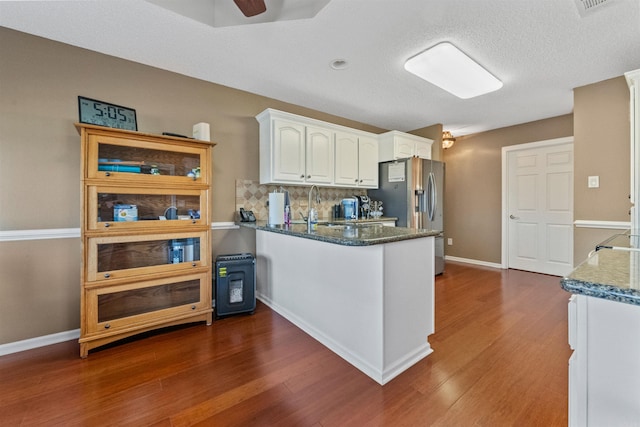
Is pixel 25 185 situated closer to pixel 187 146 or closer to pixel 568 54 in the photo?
pixel 187 146

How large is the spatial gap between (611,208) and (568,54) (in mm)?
1679

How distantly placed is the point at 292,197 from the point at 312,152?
0.66 meters

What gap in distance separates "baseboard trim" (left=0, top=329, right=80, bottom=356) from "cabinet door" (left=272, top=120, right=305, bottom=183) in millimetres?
2292

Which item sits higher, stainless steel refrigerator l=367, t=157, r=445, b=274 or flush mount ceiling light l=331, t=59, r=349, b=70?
flush mount ceiling light l=331, t=59, r=349, b=70

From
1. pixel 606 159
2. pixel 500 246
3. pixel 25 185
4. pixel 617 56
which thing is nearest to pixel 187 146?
pixel 25 185

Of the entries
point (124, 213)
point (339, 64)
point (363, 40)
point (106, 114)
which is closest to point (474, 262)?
point (339, 64)

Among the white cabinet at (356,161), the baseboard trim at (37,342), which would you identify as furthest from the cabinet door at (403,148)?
the baseboard trim at (37,342)

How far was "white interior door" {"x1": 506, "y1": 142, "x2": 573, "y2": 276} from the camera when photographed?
155 inches

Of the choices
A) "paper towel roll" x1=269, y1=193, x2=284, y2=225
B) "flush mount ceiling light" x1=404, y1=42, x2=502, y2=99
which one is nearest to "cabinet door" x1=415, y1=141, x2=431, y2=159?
"flush mount ceiling light" x1=404, y1=42, x2=502, y2=99

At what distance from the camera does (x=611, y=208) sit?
2.79 metres

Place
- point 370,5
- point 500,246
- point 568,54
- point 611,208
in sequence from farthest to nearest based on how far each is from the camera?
1. point 500,246
2. point 611,208
3. point 568,54
4. point 370,5

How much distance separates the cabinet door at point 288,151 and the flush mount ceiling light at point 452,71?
1.39 metres

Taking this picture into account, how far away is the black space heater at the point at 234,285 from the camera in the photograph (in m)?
2.58

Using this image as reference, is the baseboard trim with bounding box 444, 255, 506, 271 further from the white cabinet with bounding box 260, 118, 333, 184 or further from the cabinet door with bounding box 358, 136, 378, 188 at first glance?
the white cabinet with bounding box 260, 118, 333, 184
